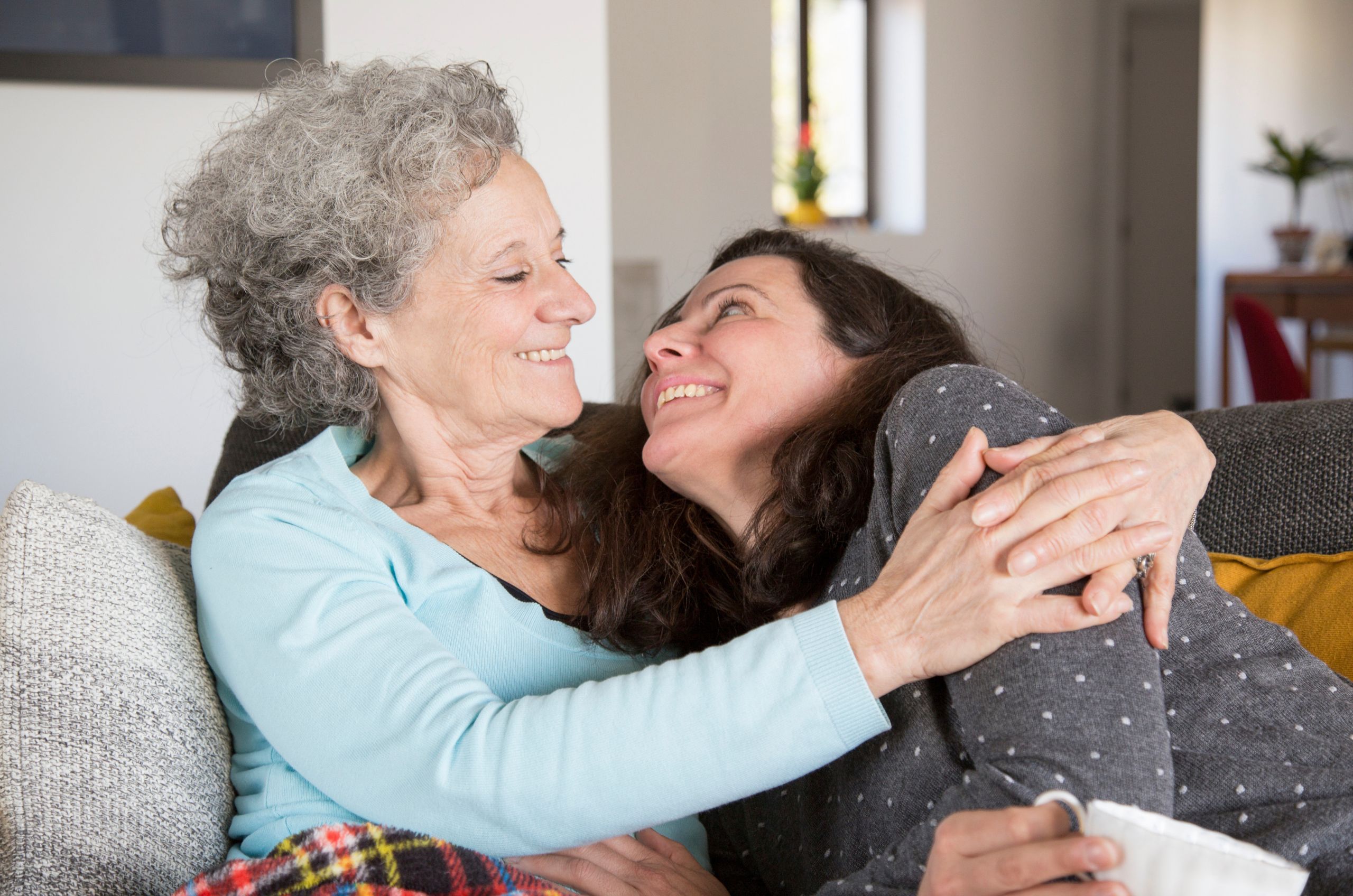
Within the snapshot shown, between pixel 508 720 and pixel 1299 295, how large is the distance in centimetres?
552

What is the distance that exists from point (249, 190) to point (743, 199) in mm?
4063

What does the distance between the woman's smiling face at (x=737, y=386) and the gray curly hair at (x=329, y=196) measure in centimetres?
34

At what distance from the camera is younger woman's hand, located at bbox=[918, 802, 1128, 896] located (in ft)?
2.54

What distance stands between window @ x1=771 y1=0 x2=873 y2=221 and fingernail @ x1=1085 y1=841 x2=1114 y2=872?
18.0 ft

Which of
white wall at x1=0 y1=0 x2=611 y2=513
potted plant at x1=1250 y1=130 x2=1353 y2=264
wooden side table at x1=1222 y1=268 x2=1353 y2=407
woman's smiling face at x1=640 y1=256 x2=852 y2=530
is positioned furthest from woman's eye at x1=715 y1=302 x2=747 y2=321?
potted plant at x1=1250 y1=130 x2=1353 y2=264

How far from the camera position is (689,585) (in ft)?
4.93

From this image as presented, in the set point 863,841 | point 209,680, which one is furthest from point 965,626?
point 209,680

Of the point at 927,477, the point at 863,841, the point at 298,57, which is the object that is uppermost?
the point at 298,57

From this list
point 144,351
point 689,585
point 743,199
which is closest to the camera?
point 689,585

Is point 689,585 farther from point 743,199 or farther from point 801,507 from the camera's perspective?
point 743,199

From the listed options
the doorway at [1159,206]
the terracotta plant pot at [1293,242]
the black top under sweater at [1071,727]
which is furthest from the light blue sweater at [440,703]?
the doorway at [1159,206]

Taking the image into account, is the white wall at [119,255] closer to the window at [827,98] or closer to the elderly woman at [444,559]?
the elderly woman at [444,559]

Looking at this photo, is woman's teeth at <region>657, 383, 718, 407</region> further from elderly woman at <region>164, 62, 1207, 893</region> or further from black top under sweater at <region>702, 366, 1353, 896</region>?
black top under sweater at <region>702, 366, 1353, 896</region>

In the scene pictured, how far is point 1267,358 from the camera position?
4410mm
